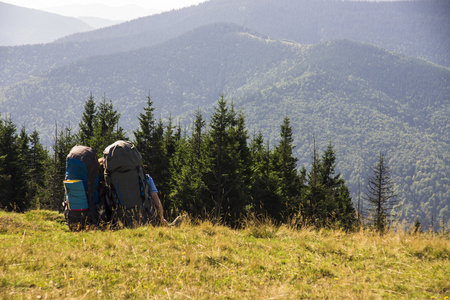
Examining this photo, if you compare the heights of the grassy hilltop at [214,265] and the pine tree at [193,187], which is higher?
the grassy hilltop at [214,265]

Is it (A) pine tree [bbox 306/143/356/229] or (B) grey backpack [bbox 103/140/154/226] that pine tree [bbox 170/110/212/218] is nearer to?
(A) pine tree [bbox 306/143/356/229]

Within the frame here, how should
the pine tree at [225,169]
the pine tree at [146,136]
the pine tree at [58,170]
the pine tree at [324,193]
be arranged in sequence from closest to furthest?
the pine tree at [225,169]
the pine tree at [324,193]
the pine tree at [58,170]
the pine tree at [146,136]

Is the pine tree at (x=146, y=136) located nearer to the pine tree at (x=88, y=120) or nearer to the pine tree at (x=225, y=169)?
the pine tree at (x=225, y=169)

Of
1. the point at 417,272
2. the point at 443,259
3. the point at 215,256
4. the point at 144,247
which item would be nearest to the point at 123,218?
the point at 144,247

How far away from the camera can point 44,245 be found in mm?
5418

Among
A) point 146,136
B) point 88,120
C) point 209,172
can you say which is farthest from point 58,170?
point 209,172

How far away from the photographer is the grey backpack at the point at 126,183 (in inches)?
270

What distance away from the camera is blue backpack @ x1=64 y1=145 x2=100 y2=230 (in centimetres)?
679

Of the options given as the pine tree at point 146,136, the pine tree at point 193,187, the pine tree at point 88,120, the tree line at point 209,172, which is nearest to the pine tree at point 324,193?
the tree line at point 209,172

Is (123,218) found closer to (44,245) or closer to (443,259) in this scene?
(44,245)

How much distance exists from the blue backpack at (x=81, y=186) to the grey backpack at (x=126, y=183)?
0.30 meters

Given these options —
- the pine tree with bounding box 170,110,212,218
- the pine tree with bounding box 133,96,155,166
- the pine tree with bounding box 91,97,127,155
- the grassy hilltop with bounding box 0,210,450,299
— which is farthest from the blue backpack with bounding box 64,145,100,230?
the pine tree with bounding box 91,97,127,155

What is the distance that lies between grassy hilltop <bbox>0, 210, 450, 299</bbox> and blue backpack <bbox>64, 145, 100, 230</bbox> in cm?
51

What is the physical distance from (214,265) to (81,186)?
140 inches
